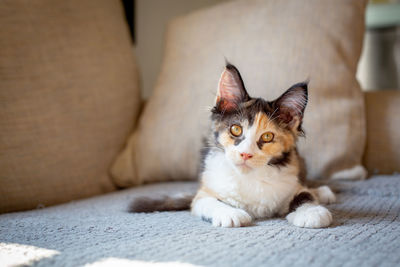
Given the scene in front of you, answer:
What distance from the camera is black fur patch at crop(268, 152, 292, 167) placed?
41.6 inches

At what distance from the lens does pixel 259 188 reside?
107 centimetres

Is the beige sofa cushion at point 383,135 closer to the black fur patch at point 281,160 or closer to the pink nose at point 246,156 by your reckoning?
the black fur patch at point 281,160

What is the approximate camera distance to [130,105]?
1.69m

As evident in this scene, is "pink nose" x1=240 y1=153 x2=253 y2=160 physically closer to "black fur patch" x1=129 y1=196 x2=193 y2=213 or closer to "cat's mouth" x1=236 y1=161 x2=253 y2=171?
"cat's mouth" x1=236 y1=161 x2=253 y2=171

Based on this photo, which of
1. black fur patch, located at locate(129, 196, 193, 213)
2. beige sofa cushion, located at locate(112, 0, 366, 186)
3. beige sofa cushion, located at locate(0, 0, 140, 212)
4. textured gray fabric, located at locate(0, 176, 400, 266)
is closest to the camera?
textured gray fabric, located at locate(0, 176, 400, 266)

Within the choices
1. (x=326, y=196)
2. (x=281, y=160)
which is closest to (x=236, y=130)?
(x=281, y=160)

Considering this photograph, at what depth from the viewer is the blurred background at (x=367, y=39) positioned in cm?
235

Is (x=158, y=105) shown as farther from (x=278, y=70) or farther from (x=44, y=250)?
(x=44, y=250)

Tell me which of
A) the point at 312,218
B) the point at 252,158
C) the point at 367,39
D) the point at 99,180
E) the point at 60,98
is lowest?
the point at 99,180

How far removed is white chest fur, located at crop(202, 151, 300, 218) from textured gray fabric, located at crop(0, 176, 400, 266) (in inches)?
2.4

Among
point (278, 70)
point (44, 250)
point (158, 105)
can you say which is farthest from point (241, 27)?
point (44, 250)

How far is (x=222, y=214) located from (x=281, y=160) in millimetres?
250

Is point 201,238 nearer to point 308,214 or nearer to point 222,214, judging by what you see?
point 222,214

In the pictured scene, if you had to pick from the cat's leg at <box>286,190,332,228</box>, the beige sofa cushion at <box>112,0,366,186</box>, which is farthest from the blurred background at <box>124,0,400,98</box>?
the cat's leg at <box>286,190,332,228</box>
